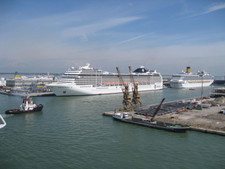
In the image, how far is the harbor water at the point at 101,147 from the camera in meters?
12.1

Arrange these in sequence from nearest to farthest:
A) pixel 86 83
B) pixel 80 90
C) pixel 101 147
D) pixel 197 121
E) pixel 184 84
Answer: pixel 101 147 < pixel 197 121 < pixel 80 90 < pixel 86 83 < pixel 184 84

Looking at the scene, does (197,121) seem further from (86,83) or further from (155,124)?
(86,83)

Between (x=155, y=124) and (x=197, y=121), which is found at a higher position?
(x=197, y=121)

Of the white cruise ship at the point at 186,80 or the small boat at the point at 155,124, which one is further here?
the white cruise ship at the point at 186,80

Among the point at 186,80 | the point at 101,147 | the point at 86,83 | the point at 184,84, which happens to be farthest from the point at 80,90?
the point at 186,80

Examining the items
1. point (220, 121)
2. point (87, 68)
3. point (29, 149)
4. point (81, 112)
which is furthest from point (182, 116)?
point (87, 68)

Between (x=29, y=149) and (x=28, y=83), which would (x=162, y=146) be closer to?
(x=29, y=149)

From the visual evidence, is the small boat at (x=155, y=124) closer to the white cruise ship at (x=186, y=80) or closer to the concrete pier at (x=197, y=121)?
the concrete pier at (x=197, y=121)

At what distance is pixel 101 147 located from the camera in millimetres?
14477

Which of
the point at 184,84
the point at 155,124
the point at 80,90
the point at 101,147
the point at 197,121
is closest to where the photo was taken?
the point at 101,147

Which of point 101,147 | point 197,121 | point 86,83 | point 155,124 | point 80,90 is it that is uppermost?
point 86,83

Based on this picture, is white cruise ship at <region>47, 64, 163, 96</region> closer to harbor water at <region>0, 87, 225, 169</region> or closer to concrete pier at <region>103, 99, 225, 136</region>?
concrete pier at <region>103, 99, 225, 136</region>

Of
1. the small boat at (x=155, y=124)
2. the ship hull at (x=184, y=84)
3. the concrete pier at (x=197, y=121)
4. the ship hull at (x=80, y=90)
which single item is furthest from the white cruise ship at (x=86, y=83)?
the ship hull at (x=184, y=84)

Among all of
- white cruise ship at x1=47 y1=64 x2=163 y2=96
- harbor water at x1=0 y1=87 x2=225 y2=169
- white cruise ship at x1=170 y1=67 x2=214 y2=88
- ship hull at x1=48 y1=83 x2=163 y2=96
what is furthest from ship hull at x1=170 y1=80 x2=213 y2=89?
harbor water at x1=0 y1=87 x2=225 y2=169
